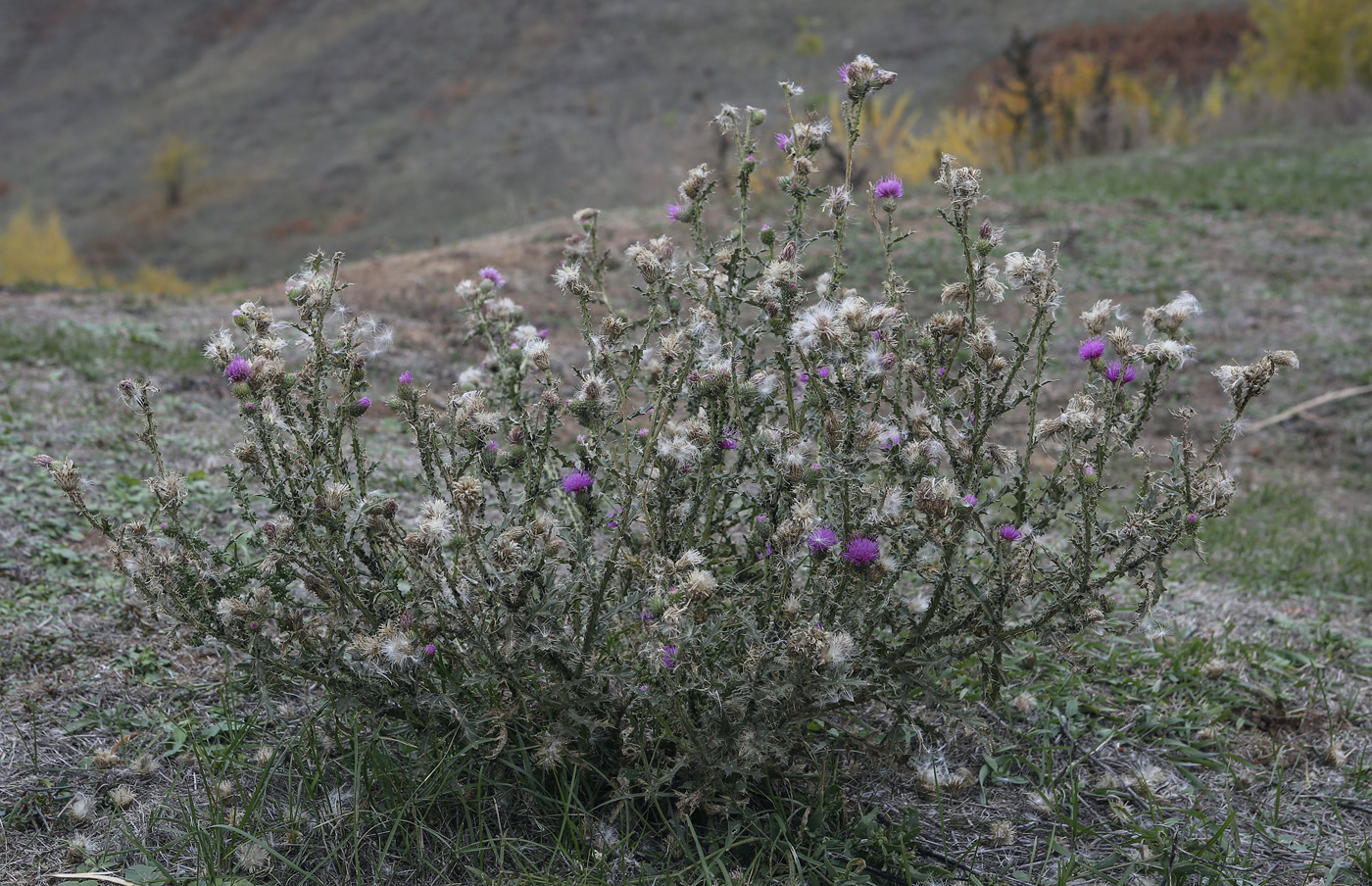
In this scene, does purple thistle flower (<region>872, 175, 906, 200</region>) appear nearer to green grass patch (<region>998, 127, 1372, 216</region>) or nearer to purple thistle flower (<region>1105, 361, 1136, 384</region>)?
purple thistle flower (<region>1105, 361, 1136, 384</region>)

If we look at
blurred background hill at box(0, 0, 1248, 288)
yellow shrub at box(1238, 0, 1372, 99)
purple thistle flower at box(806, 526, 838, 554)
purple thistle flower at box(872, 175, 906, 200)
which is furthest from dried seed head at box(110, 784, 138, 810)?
yellow shrub at box(1238, 0, 1372, 99)

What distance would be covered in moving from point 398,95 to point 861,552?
35.0m

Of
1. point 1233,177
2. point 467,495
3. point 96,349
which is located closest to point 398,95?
point 1233,177

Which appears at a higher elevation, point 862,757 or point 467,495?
point 467,495

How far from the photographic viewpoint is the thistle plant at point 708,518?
1.57m

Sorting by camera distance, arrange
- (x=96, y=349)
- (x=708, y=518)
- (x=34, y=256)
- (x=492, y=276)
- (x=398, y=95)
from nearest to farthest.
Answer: (x=708, y=518) < (x=492, y=276) < (x=96, y=349) < (x=34, y=256) < (x=398, y=95)

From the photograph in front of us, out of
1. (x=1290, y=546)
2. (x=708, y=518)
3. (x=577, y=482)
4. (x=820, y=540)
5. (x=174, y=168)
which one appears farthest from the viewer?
(x=174, y=168)

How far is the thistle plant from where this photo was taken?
1565mm

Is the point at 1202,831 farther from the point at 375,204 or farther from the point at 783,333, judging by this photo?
the point at 375,204

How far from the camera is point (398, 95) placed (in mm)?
32438

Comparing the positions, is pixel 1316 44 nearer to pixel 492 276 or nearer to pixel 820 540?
pixel 492 276

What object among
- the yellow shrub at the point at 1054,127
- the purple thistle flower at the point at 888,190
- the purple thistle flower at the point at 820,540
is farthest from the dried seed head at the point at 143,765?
the yellow shrub at the point at 1054,127

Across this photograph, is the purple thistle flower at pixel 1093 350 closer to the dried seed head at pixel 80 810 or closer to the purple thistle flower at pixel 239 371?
the purple thistle flower at pixel 239 371

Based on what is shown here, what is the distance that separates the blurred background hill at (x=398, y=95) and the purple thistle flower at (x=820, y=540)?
1444cm
